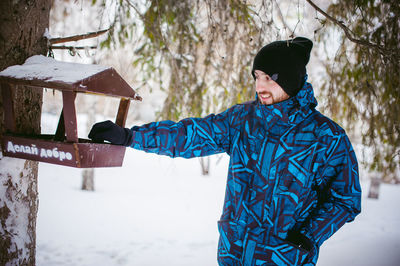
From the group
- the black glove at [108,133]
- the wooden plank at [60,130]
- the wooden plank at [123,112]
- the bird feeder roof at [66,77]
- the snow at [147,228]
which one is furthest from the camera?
the snow at [147,228]

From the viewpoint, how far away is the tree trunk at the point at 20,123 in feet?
4.30

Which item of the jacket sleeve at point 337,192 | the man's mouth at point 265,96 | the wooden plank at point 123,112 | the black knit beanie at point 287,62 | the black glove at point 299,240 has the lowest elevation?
the black glove at point 299,240

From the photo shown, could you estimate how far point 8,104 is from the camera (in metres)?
1.26

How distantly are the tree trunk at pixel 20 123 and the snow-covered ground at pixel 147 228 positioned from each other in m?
1.09

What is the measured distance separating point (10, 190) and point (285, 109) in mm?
1415

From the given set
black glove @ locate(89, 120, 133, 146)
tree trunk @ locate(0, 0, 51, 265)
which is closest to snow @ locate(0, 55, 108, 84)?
tree trunk @ locate(0, 0, 51, 265)

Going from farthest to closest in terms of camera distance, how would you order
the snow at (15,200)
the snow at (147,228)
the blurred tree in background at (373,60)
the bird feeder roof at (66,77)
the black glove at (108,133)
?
the snow at (147,228), the blurred tree in background at (373,60), the snow at (15,200), the black glove at (108,133), the bird feeder roof at (66,77)

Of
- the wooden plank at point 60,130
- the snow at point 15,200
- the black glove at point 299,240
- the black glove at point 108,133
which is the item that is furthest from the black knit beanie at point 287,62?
the snow at point 15,200

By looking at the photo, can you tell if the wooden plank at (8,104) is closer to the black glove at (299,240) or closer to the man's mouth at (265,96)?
the man's mouth at (265,96)

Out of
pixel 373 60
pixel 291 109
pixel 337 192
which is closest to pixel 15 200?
pixel 291 109

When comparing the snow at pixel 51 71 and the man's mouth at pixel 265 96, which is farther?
the man's mouth at pixel 265 96

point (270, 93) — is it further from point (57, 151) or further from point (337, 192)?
point (57, 151)

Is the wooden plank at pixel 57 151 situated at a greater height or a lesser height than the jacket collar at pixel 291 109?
lesser

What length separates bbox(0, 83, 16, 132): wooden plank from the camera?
125 cm
